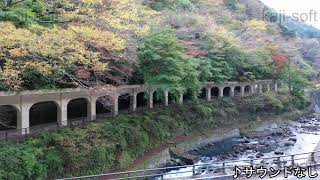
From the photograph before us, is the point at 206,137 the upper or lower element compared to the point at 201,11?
lower

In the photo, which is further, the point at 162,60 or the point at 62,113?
the point at 162,60

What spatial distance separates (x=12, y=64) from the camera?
14.9 meters

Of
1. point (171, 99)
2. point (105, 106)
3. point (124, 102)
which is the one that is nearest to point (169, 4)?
point (171, 99)

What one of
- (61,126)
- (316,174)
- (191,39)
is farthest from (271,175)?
(191,39)

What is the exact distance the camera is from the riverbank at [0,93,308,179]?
18.3m

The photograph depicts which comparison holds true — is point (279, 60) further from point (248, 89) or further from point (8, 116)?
point (8, 116)

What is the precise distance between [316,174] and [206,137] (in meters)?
20.5

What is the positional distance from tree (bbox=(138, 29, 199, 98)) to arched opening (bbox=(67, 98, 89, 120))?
5.48 m

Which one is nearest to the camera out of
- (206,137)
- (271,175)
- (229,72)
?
(271,175)

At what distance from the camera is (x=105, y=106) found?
28.8 metres

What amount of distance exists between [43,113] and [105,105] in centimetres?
433

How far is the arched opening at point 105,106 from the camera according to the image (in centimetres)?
2783

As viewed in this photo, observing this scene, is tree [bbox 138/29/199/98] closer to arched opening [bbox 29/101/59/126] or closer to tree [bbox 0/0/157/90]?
arched opening [bbox 29/101/59/126]

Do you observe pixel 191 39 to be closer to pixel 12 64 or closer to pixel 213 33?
pixel 213 33
